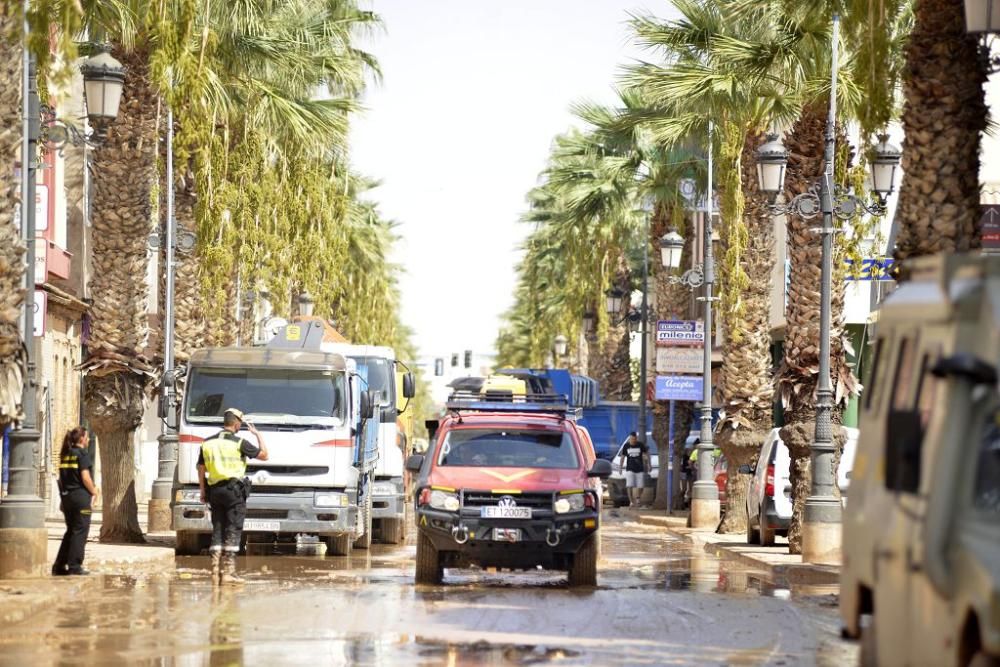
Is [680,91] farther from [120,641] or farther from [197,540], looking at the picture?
[120,641]

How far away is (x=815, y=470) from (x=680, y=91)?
838cm

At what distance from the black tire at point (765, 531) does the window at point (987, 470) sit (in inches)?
822

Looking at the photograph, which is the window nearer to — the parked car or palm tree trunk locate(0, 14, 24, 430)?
palm tree trunk locate(0, 14, 24, 430)

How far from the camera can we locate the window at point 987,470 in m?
7.89

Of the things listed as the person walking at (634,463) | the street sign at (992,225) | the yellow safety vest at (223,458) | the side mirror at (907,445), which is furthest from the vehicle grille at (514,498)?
the person walking at (634,463)

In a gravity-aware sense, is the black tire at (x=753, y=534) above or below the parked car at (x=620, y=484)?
above

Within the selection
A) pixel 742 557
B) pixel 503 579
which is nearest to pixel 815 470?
pixel 742 557

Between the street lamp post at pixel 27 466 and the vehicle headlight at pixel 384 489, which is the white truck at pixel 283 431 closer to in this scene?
the vehicle headlight at pixel 384 489

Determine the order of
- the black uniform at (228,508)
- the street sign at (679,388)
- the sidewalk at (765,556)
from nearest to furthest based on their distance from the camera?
the black uniform at (228,508) < the sidewalk at (765,556) < the street sign at (679,388)

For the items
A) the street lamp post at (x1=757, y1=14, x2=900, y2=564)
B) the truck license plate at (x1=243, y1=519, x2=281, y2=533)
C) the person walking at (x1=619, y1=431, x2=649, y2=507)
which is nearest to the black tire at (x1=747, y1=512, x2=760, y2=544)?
the street lamp post at (x1=757, y1=14, x2=900, y2=564)

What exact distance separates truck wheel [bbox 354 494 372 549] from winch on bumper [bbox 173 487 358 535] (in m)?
2.35

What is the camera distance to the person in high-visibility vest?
20438mm

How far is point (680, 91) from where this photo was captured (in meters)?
31.0

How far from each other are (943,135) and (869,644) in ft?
30.2
